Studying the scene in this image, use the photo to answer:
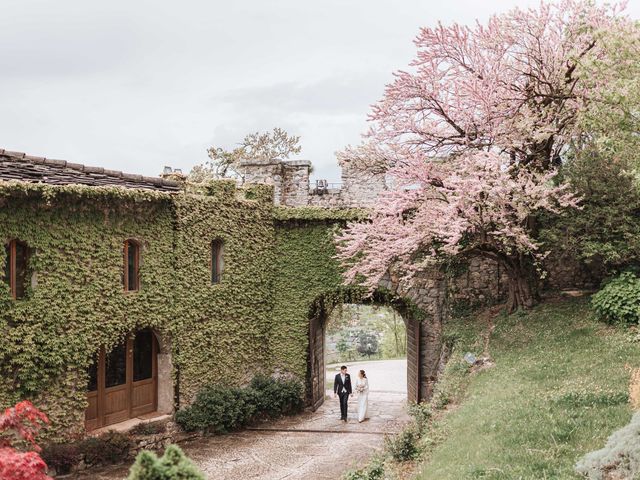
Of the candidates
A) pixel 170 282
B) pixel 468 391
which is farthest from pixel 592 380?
pixel 170 282

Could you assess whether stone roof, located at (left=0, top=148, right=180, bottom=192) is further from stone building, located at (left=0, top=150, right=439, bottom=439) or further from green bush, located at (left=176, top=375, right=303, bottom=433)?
green bush, located at (left=176, top=375, right=303, bottom=433)

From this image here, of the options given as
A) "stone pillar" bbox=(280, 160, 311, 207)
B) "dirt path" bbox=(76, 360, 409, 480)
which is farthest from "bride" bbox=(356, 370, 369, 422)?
"stone pillar" bbox=(280, 160, 311, 207)

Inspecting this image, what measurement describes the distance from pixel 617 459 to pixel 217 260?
11.6m

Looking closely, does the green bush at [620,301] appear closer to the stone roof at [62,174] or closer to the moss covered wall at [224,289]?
the moss covered wall at [224,289]

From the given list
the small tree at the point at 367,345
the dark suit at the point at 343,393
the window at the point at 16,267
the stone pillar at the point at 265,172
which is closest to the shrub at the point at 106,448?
the window at the point at 16,267

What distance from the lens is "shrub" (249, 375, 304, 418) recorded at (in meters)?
15.5

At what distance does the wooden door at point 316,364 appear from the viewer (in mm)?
16859

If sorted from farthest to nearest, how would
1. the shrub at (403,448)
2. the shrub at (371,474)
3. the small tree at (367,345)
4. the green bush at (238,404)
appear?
the small tree at (367,345) → the green bush at (238,404) → the shrub at (403,448) → the shrub at (371,474)

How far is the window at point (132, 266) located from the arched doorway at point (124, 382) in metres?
1.12

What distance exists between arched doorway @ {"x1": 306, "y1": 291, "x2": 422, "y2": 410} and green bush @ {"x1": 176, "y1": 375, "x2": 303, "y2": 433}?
701 millimetres

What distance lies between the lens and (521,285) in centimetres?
1440

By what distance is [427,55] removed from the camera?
44.9ft

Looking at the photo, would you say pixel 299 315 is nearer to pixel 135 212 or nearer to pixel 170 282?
pixel 170 282

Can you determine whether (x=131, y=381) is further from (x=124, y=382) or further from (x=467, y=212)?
(x=467, y=212)
